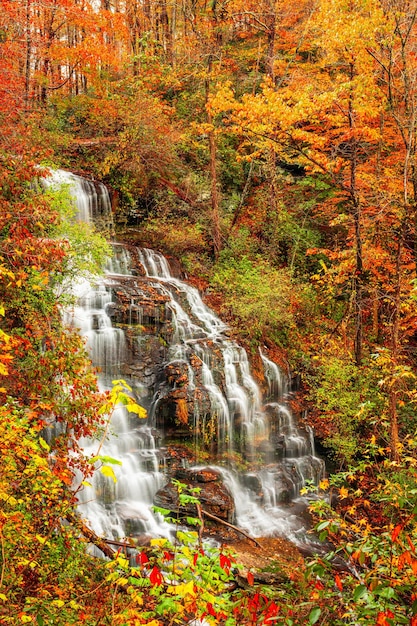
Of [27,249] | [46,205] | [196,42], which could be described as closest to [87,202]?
[196,42]

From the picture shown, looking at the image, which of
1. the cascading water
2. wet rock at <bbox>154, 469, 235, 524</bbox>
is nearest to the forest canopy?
the cascading water

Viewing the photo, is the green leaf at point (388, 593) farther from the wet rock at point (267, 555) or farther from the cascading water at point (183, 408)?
the cascading water at point (183, 408)

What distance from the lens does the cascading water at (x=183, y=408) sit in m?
9.25

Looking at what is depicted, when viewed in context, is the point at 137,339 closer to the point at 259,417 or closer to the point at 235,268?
the point at 259,417

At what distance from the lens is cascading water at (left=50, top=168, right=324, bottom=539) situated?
9250 mm

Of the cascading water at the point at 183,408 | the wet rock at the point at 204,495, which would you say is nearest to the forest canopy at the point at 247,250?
the cascading water at the point at 183,408

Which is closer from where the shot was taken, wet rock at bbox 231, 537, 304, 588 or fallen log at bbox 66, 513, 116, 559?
fallen log at bbox 66, 513, 116, 559

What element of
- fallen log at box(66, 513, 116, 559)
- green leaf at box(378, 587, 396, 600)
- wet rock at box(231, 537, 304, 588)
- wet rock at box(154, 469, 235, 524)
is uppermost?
green leaf at box(378, 587, 396, 600)

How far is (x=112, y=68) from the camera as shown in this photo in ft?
75.2

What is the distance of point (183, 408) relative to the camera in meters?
10.1

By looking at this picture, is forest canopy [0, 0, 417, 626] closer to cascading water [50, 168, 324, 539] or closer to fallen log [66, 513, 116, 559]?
fallen log [66, 513, 116, 559]

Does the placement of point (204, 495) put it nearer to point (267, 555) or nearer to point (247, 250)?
point (267, 555)

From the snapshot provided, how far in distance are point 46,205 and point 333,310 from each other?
10671 mm

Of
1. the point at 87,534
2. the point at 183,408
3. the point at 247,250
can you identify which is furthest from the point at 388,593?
the point at 247,250
